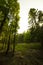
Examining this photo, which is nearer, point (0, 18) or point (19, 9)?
point (0, 18)

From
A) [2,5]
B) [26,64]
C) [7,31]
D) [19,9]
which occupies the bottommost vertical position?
[26,64]

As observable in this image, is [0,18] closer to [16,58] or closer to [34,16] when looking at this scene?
[16,58]

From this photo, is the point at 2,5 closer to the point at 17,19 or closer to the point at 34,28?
the point at 17,19

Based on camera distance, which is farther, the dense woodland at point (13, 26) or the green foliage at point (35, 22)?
the green foliage at point (35, 22)

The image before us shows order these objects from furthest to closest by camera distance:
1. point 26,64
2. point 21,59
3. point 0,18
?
1. point 21,59
2. point 26,64
3. point 0,18

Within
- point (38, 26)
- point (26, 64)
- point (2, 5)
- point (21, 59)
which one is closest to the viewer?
point (2, 5)

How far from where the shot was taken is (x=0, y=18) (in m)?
28.9

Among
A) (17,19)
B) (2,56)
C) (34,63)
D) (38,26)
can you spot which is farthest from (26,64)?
(38,26)

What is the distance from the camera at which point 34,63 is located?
36.7 meters

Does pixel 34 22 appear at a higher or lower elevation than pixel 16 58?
higher

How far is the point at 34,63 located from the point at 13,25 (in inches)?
374

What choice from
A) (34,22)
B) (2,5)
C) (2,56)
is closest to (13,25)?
(2,56)

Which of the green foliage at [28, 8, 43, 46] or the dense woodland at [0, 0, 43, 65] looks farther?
the green foliage at [28, 8, 43, 46]

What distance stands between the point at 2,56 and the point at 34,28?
795 inches
